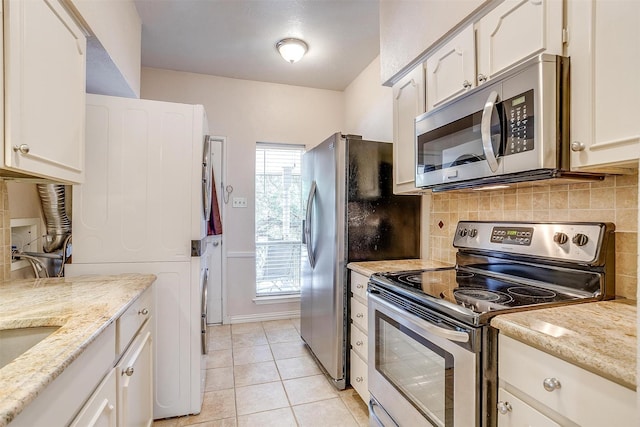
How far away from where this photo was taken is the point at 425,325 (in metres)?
1.26

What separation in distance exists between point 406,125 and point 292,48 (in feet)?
4.36

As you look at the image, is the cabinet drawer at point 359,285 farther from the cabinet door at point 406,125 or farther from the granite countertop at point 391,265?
the cabinet door at point 406,125

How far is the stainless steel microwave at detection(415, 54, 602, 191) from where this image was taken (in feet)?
3.65

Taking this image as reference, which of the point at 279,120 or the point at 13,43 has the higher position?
the point at 279,120

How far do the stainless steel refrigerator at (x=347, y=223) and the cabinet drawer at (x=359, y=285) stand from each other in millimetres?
74

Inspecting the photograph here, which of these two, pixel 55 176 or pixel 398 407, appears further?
pixel 398 407

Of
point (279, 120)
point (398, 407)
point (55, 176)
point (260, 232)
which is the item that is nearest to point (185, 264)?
point (55, 176)

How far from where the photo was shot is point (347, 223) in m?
2.19

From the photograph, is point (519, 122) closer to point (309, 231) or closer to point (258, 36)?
point (309, 231)

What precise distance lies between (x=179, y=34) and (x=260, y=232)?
6.53 feet

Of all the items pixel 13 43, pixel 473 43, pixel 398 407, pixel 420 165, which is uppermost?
pixel 473 43

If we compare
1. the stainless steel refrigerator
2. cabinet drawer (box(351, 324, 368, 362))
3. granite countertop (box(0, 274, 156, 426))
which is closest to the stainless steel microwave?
the stainless steel refrigerator

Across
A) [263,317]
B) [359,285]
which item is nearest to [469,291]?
[359,285]

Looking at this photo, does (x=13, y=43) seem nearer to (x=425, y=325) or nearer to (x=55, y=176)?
(x=55, y=176)
